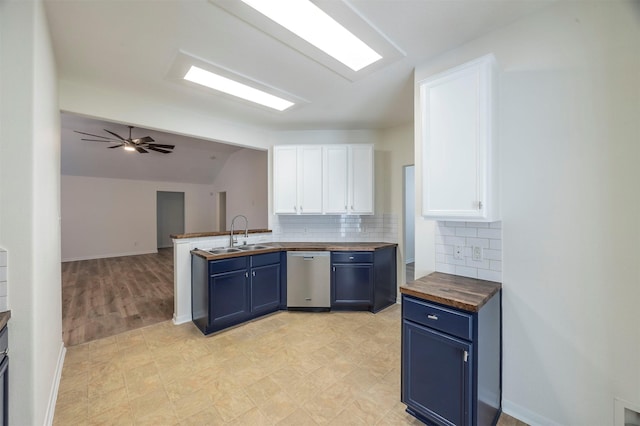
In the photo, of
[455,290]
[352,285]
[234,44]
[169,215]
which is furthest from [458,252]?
[169,215]

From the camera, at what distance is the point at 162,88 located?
8.61ft

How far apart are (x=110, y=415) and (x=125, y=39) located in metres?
2.65

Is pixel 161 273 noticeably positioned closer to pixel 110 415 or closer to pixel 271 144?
pixel 271 144

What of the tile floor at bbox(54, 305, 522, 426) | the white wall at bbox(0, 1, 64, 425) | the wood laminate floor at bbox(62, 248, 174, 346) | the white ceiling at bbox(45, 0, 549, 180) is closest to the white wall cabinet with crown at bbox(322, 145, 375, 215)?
the white ceiling at bbox(45, 0, 549, 180)

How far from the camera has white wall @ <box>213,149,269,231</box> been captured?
246 inches

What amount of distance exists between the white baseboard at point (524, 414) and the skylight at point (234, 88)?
334 centimetres

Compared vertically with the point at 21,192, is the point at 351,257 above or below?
below

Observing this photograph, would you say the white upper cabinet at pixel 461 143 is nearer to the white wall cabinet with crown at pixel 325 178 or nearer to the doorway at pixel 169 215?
the white wall cabinet with crown at pixel 325 178

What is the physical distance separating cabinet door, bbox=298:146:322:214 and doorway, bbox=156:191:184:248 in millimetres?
6890

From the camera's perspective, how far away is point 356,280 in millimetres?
3410

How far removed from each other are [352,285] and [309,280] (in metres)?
0.58

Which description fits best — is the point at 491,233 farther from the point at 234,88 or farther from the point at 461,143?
the point at 234,88

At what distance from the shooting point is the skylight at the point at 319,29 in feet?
5.16

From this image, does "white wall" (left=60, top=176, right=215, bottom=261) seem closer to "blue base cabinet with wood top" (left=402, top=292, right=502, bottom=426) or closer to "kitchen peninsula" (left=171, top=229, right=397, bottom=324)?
"kitchen peninsula" (left=171, top=229, right=397, bottom=324)
